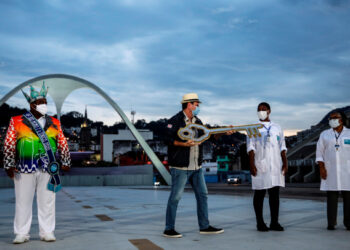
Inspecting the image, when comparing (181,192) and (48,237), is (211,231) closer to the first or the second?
(181,192)

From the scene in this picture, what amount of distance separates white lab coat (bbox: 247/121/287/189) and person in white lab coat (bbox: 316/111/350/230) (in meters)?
0.76

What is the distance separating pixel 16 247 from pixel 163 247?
1.67 meters

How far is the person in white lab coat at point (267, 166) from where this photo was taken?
220 inches

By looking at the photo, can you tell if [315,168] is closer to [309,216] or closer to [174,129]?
[309,216]

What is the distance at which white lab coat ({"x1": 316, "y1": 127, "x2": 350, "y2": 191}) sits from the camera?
584cm

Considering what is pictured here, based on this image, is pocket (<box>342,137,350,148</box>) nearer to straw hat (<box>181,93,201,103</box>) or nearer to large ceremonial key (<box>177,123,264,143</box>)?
large ceremonial key (<box>177,123,264,143</box>)

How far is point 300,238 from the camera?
482 centimetres

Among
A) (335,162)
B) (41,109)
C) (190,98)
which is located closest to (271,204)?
(335,162)

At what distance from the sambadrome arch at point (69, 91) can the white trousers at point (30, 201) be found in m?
33.3

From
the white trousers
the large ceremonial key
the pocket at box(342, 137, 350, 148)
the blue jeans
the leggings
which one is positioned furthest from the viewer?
the pocket at box(342, 137, 350, 148)

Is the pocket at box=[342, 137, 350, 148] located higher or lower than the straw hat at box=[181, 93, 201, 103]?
lower

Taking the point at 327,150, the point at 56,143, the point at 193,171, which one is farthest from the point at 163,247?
the point at 327,150

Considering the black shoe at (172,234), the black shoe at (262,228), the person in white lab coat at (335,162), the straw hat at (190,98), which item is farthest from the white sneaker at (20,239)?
the person in white lab coat at (335,162)

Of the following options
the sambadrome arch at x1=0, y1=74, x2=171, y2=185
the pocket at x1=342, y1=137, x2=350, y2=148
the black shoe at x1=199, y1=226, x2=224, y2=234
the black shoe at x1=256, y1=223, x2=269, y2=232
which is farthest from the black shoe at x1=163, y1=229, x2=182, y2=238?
the sambadrome arch at x1=0, y1=74, x2=171, y2=185
